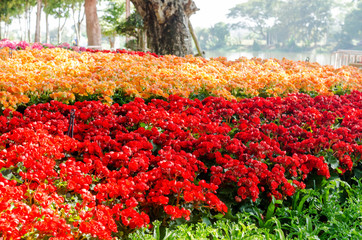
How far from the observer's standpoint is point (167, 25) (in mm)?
9312

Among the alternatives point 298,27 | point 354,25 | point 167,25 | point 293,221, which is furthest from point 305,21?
point 293,221

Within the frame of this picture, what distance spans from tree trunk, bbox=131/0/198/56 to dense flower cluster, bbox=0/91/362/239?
5551 millimetres

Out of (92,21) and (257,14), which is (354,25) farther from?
(92,21)

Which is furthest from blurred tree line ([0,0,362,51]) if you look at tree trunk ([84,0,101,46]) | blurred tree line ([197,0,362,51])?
tree trunk ([84,0,101,46])

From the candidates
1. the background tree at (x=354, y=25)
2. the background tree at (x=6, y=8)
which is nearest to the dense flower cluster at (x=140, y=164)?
the background tree at (x=6, y=8)

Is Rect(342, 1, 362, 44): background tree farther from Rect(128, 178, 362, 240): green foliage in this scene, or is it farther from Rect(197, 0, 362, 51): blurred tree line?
Rect(128, 178, 362, 240): green foliage

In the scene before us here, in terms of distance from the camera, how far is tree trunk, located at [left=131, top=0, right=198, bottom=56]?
9.18 m

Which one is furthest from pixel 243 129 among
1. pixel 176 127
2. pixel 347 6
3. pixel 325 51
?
pixel 347 6

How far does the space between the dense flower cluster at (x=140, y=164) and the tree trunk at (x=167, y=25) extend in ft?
18.2

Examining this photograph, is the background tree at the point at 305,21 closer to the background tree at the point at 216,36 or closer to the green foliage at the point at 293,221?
the background tree at the point at 216,36

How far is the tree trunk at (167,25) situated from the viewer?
9.18 meters

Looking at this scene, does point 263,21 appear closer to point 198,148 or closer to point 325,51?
point 325,51

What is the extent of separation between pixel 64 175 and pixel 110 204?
400 mm

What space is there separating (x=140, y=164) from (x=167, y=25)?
7328 millimetres
